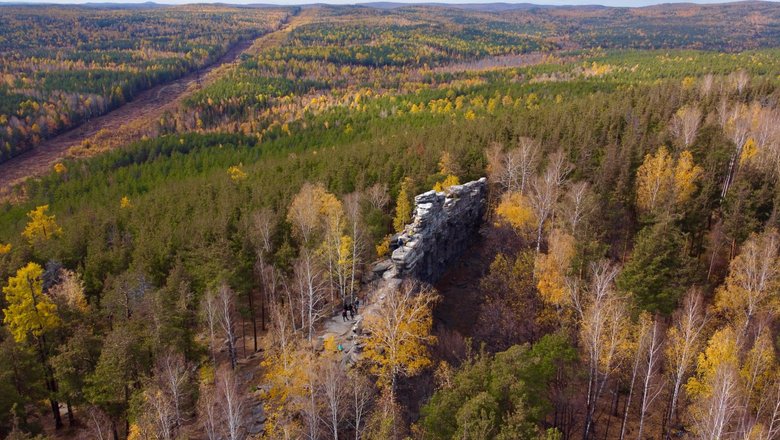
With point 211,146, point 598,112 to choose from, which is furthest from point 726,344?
point 211,146

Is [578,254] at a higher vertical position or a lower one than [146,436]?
higher

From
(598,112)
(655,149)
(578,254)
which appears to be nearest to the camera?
(578,254)

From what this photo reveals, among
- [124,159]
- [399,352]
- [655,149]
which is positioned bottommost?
[124,159]

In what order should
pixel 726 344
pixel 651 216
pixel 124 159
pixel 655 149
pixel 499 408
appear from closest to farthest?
pixel 499 408, pixel 726 344, pixel 651 216, pixel 655 149, pixel 124 159

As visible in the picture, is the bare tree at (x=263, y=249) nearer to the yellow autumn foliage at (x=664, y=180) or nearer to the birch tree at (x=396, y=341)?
the birch tree at (x=396, y=341)

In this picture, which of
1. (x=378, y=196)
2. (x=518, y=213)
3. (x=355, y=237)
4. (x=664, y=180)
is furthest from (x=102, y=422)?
(x=664, y=180)

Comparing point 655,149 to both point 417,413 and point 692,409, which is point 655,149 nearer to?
point 692,409

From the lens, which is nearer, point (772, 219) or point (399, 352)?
point (399, 352)
